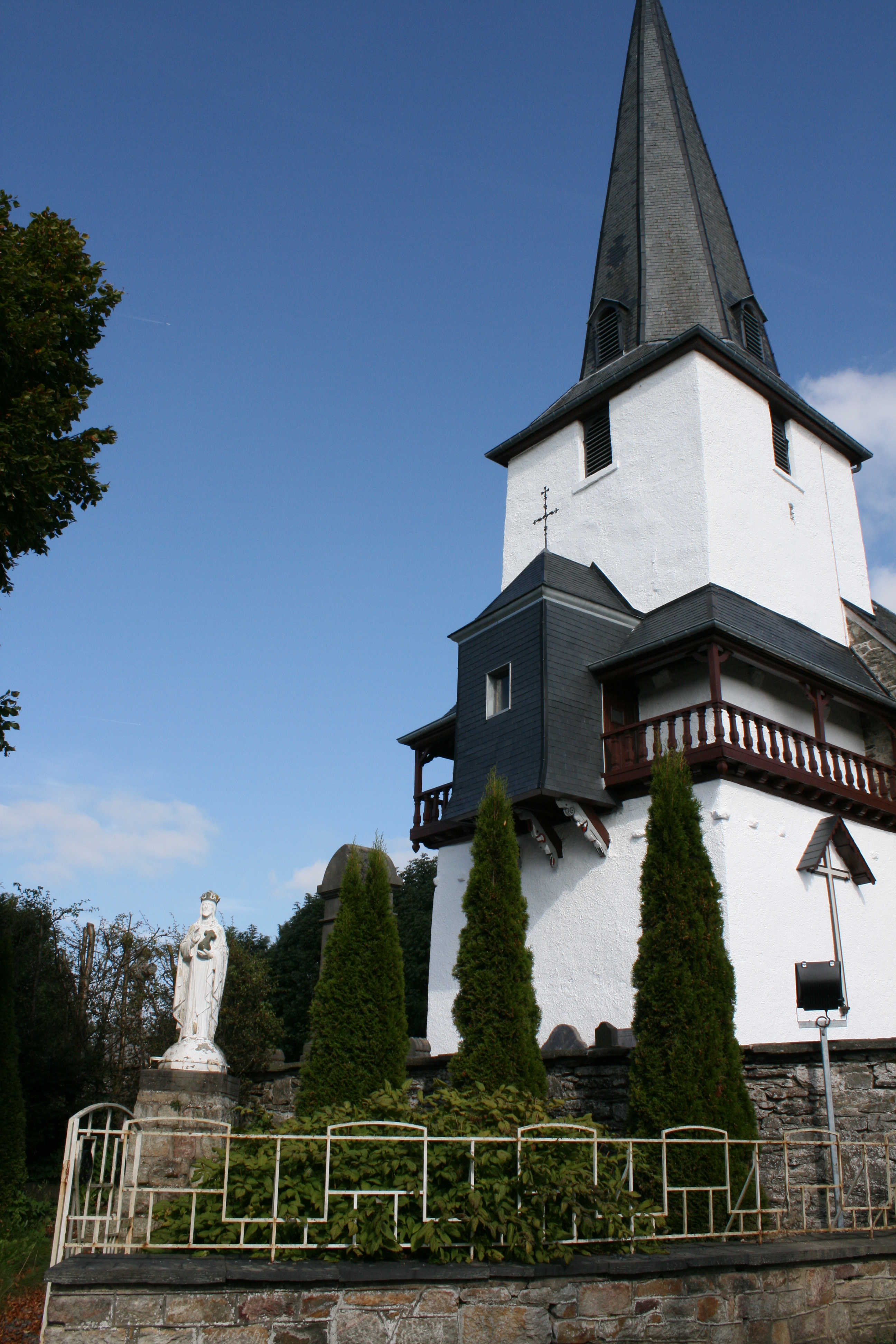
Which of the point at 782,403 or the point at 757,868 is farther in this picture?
the point at 782,403

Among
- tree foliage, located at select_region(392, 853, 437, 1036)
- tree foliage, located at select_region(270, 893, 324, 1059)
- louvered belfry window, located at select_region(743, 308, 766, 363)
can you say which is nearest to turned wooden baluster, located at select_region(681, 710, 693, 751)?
louvered belfry window, located at select_region(743, 308, 766, 363)

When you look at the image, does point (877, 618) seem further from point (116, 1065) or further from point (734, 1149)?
point (116, 1065)

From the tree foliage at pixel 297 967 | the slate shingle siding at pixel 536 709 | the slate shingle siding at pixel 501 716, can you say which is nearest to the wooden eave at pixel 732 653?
the slate shingle siding at pixel 536 709

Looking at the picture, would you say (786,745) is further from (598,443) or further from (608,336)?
(608,336)

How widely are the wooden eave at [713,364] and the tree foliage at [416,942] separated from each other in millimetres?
13694

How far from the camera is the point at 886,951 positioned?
1443 centimetres

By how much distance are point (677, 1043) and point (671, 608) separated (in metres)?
8.26

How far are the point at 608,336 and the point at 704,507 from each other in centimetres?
613

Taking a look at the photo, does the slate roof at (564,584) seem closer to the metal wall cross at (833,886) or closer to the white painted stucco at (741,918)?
the white painted stucco at (741,918)

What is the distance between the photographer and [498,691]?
15680 millimetres

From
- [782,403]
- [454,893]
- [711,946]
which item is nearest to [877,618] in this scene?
[782,403]

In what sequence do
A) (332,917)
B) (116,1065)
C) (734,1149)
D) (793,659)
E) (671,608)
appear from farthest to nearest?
(116,1065) < (671,608) < (793,659) < (332,917) < (734,1149)

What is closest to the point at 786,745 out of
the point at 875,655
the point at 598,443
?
the point at 875,655

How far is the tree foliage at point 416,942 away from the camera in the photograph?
29031 millimetres
